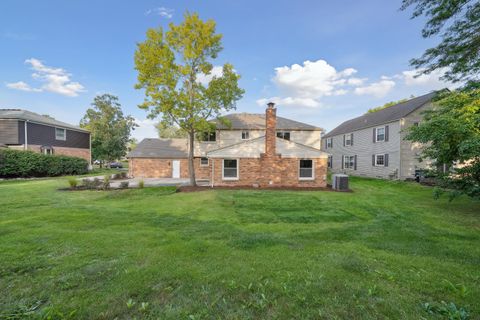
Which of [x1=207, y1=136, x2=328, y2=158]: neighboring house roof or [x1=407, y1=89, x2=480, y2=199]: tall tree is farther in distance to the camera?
[x1=207, y1=136, x2=328, y2=158]: neighboring house roof

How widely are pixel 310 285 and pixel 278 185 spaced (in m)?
10.8

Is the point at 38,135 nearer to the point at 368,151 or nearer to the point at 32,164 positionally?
the point at 32,164

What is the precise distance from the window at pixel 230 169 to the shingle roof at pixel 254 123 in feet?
20.8

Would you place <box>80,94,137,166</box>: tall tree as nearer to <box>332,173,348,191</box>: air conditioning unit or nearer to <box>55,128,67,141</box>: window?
<box>55,128,67,141</box>: window

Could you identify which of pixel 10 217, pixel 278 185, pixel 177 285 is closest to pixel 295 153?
pixel 278 185

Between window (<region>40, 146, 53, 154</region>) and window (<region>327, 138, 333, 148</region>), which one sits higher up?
window (<region>327, 138, 333, 148</region>)

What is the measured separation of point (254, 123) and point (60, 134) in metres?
22.7

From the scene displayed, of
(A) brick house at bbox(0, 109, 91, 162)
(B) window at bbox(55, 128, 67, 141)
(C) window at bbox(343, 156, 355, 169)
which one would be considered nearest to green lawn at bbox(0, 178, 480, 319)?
(C) window at bbox(343, 156, 355, 169)

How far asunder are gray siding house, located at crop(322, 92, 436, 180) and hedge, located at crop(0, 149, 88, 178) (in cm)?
2827

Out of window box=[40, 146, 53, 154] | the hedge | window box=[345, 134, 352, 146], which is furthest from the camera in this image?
window box=[345, 134, 352, 146]

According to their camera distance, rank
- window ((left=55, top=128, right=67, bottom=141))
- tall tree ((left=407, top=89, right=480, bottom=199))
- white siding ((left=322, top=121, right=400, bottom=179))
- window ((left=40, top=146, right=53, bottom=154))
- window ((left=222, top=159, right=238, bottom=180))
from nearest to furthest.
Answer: tall tree ((left=407, top=89, right=480, bottom=199)) < window ((left=222, top=159, right=238, bottom=180)) < white siding ((left=322, top=121, right=400, bottom=179)) < window ((left=40, top=146, right=53, bottom=154)) < window ((left=55, top=128, right=67, bottom=141))

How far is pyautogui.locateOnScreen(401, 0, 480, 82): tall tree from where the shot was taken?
800 cm

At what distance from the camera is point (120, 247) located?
4.29m

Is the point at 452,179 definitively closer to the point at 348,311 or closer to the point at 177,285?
the point at 348,311
